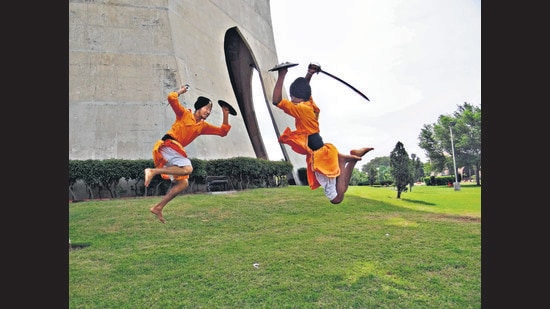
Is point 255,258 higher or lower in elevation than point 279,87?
lower

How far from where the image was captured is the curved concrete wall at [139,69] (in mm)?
12602

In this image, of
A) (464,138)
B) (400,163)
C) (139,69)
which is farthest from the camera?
(464,138)

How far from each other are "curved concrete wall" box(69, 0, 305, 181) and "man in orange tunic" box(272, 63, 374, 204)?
929 centimetres

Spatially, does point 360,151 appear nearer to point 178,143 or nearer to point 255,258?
A: point 178,143

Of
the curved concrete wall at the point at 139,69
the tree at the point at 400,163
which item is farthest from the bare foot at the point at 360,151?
the curved concrete wall at the point at 139,69

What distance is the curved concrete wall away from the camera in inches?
496

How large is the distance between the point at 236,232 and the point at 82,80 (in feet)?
33.6

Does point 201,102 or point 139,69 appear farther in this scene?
point 139,69

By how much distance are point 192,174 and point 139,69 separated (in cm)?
741

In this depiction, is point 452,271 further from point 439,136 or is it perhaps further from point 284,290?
point 439,136

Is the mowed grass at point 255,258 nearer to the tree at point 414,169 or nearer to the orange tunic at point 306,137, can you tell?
the tree at point 414,169

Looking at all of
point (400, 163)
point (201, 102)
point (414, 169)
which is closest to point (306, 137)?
point (201, 102)

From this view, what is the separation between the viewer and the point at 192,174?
7488 millimetres

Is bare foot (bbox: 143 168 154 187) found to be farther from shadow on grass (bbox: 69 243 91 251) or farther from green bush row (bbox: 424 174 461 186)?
green bush row (bbox: 424 174 461 186)
